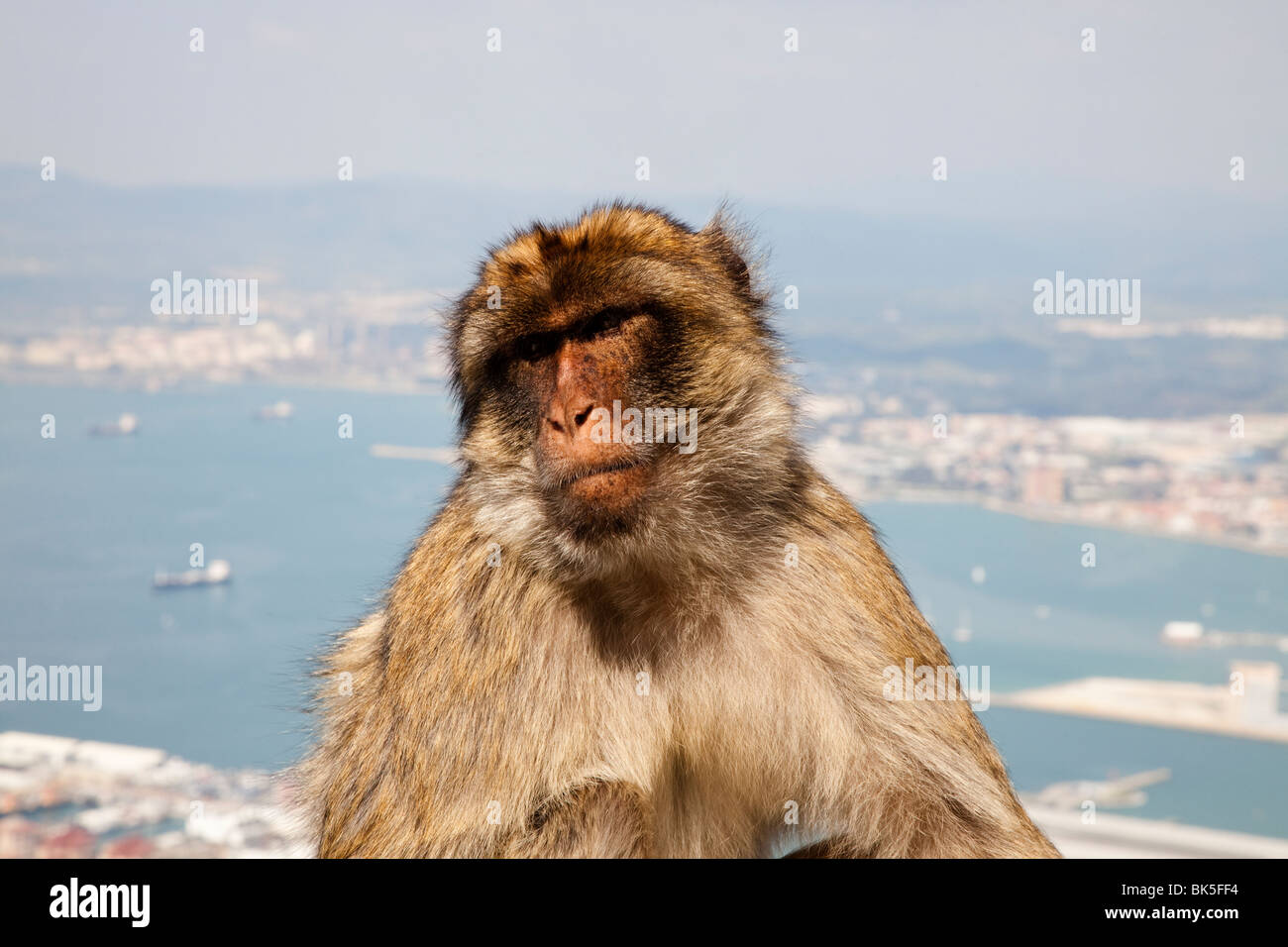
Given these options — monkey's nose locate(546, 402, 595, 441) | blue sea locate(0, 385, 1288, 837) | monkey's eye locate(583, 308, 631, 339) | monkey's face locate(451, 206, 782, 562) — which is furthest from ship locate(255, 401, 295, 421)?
monkey's nose locate(546, 402, 595, 441)

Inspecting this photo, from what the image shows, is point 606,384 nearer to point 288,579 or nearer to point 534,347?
point 534,347

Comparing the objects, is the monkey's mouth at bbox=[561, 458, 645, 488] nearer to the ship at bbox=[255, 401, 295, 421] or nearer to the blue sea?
the blue sea

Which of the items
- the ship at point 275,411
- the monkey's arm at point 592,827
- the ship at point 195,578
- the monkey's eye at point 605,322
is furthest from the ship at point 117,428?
the monkey's arm at point 592,827

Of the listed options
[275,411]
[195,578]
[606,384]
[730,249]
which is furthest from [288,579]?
[606,384]

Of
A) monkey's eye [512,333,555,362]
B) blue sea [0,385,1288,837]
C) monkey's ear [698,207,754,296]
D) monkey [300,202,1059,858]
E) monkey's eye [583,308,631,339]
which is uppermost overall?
monkey's ear [698,207,754,296]

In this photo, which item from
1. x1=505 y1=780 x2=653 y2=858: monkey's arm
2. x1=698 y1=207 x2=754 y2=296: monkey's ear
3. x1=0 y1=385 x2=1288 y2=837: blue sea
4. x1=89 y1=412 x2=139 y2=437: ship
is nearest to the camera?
x1=505 y1=780 x2=653 y2=858: monkey's arm

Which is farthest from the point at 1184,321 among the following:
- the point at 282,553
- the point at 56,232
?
the point at 56,232

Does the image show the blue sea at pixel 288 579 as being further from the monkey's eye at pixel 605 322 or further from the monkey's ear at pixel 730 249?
the monkey's eye at pixel 605 322
